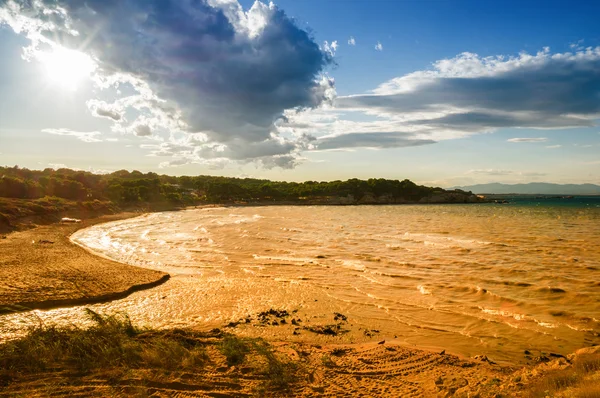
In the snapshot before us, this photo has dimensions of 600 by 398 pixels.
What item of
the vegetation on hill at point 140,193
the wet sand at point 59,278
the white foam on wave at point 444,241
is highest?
the vegetation on hill at point 140,193

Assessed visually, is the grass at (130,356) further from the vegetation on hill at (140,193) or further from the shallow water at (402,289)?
the vegetation on hill at (140,193)

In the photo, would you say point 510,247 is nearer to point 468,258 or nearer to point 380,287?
point 468,258

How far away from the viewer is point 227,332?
1084 centimetres

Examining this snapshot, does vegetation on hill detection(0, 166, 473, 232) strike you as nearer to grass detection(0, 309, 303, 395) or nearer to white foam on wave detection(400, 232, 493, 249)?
grass detection(0, 309, 303, 395)

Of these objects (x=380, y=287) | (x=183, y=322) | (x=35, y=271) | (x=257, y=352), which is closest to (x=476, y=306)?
(x=380, y=287)

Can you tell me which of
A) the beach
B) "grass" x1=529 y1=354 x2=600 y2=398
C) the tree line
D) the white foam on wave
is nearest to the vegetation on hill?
the tree line

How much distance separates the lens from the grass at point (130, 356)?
7488 mm

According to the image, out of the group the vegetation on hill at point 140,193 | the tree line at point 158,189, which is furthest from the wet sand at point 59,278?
the tree line at point 158,189

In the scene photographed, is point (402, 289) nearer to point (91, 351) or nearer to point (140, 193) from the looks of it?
point (91, 351)

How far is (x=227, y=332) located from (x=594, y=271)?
20936 millimetres

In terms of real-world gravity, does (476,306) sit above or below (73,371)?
below

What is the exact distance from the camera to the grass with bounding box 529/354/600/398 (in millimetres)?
5611

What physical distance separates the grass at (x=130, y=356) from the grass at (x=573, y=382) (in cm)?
485

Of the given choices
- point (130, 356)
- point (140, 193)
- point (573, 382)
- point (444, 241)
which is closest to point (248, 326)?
point (130, 356)
